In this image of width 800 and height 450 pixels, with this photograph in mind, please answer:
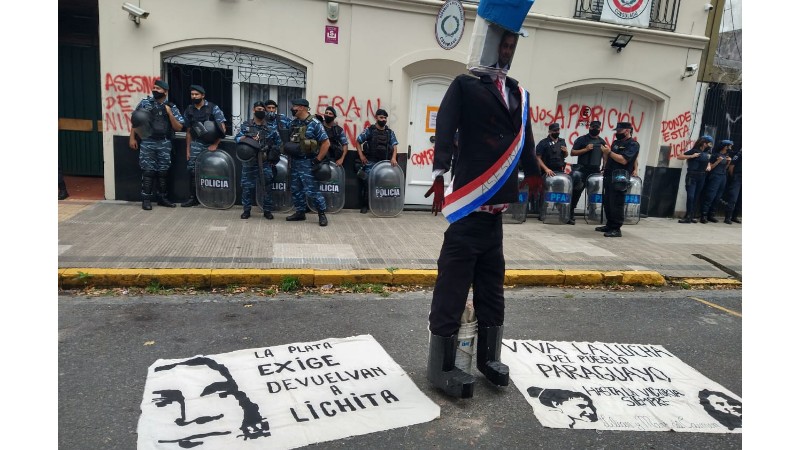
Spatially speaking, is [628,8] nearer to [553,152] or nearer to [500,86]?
[553,152]

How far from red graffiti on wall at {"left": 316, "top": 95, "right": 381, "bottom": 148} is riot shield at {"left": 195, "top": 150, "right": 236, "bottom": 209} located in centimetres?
186

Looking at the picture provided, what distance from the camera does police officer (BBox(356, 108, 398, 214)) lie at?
344 inches

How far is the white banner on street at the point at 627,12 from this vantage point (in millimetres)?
9891

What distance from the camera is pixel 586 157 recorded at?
9.52m

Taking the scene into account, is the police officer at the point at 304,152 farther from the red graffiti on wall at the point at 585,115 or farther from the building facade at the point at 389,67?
the red graffiti on wall at the point at 585,115

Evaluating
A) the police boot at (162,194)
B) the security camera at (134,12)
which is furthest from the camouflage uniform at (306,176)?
the security camera at (134,12)

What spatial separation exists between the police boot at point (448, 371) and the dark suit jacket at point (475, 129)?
→ 0.94m

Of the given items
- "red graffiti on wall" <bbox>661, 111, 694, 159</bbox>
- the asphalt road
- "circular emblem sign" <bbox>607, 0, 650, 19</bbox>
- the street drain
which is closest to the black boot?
the asphalt road

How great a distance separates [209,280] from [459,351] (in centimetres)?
300

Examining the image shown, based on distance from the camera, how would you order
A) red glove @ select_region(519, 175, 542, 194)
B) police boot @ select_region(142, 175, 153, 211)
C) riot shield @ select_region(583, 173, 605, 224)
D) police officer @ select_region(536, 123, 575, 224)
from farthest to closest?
riot shield @ select_region(583, 173, 605, 224) < police officer @ select_region(536, 123, 575, 224) < police boot @ select_region(142, 175, 153, 211) < red glove @ select_region(519, 175, 542, 194)

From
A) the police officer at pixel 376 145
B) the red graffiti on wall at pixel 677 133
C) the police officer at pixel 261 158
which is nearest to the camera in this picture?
the police officer at pixel 261 158

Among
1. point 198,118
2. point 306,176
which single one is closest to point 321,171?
point 306,176

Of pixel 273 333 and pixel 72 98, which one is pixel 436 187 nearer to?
pixel 273 333

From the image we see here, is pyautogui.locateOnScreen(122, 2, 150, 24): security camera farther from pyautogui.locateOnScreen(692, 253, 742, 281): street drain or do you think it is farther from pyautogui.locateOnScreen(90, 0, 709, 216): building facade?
pyautogui.locateOnScreen(692, 253, 742, 281): street drain
